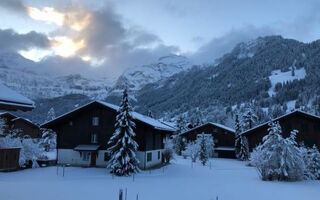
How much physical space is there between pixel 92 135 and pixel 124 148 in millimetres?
9280

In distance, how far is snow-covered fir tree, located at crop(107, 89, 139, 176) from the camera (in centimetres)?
3025

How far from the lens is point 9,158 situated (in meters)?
32.2

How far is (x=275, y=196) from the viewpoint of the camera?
19.9m

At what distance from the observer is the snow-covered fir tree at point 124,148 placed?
30250mm

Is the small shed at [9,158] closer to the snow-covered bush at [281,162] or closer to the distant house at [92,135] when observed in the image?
the distant house at [92,135]

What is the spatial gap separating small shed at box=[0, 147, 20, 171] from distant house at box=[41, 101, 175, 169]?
6356 millimetres

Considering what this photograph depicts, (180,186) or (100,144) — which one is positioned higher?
(100,144)

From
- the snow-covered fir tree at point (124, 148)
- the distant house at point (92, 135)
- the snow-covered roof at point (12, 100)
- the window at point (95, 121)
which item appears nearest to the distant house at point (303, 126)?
the distant house at point (92, 135)

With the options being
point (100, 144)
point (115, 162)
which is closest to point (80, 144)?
point (100, 144)

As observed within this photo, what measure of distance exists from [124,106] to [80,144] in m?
10.6

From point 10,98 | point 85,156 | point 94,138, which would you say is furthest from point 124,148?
point 10,98

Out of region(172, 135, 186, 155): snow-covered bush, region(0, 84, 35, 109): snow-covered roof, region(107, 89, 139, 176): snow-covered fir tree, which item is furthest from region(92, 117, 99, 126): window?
region(172, 135, 186, 155): snow-covered bush

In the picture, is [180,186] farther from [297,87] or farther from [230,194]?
[297,87]

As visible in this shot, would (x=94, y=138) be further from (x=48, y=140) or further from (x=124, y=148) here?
(x=48, y=140)
